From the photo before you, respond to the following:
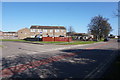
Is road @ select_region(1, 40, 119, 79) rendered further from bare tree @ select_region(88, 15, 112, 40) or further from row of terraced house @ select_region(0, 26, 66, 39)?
row of terraced house @ select_region(0, 26, 66, 39)

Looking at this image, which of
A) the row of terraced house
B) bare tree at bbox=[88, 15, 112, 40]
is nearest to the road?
bare tree at bbox=[88, 15, 112, 40]

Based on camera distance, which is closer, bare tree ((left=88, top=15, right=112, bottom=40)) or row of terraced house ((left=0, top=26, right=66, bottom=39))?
bare tree ((left=88, top=15, right=112, bottom=40))

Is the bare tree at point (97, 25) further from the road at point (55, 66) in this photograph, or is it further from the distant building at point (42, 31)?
the road at point (55, 66)

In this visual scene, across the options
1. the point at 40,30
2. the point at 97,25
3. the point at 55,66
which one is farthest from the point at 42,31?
the point at 55,66

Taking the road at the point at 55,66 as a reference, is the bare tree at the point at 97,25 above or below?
above

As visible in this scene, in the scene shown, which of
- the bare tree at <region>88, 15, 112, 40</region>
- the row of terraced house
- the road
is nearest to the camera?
the road

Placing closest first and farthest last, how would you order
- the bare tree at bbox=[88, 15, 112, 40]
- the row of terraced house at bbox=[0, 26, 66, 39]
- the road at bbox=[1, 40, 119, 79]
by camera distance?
the road at bbox=[1, 40, 119, 79] < the bare tree at bbox=[88, 15, 112, 40] < the row of terraced house at bbox=[0, 26, 66, 39]

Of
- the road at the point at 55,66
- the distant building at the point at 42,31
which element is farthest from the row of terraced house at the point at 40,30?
the road at the point at 55,66

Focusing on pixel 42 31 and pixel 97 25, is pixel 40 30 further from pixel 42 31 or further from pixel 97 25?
pixel 97 25

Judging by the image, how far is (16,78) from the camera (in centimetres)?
577

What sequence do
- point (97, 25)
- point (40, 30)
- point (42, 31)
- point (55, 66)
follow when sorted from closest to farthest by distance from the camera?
point (55, 66), point (97, 25), point (40, 30), point (42, 31)

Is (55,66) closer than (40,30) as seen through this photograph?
Yes

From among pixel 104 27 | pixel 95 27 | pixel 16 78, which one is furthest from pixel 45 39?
pixel 16 78

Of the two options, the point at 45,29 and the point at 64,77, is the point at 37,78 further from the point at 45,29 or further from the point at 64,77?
the point at 45,29
